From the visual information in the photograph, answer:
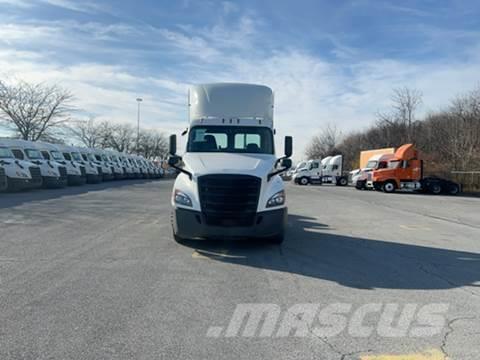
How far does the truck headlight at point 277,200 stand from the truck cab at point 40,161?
58.9 feet

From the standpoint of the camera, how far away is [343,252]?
752cm

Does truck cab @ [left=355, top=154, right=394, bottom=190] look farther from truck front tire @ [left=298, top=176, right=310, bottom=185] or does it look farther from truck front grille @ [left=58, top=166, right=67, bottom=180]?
truck front grille @ [left=58, top=166, right=67, bottom=180]

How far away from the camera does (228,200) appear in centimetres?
695

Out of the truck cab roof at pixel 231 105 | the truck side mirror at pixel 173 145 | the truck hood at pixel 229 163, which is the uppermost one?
the truck cab roof at pixel 231 105

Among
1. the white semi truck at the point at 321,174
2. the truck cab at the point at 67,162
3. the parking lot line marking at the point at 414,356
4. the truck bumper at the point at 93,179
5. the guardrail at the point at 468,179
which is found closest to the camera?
the parking lot line marking at the point at 414,356

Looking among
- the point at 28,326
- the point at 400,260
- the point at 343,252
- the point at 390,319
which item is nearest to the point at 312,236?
the point at 343,252

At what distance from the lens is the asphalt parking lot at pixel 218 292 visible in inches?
139

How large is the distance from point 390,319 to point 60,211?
11176 mm

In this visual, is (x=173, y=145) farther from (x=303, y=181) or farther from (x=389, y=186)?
(x=303, y=181)

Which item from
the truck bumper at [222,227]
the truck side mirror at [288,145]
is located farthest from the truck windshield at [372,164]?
the truck bumper at [222,227]

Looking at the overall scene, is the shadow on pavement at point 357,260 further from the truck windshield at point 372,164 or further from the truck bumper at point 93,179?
the truck windshield at point 372,164

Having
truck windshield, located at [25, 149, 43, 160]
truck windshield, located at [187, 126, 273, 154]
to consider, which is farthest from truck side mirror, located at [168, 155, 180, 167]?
truck windshield, located at [25, 149, 43, 160]

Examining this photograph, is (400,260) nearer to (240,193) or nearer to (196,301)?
(240,193)

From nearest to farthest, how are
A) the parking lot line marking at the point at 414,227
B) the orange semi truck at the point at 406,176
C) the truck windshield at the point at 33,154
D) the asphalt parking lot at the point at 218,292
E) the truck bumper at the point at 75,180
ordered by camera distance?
1. the asphalt parking lot at the point at 218,292
2. the parking lot line marking at the point at 414,227
3. the truck windshield at the point at 33,154
4. the truck bumper at the point at 75,180
5. the orange semi truck at the point at 406,176
